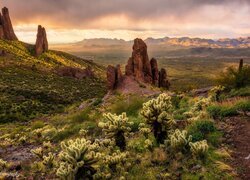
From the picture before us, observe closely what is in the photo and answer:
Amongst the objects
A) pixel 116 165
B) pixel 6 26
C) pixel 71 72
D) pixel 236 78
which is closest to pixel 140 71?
pixel 236 78

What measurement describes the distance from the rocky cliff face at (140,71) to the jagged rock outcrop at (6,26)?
9966 cm

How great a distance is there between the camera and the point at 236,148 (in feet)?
35.9

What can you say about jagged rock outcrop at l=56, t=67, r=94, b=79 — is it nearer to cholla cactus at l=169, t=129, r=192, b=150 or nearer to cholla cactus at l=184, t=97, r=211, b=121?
cholla cactus at l=184, t=97, r=211, b=121

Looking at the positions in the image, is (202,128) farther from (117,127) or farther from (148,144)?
(117,127)

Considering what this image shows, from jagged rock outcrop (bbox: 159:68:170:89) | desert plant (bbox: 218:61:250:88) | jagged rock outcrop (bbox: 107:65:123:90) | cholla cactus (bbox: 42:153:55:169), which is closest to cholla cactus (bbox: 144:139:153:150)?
cholla cactus (bbox: 42:153:55:169)

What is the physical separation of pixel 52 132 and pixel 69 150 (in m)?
15.1

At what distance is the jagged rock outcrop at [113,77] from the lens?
196ft

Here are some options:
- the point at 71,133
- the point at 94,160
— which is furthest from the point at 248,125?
the point at 71,133

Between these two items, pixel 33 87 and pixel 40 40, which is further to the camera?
pixel 40 40

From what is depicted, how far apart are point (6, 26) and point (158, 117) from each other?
15176cm

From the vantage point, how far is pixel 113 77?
5988 centimetres

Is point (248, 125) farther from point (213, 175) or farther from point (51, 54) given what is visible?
point (51, 54)

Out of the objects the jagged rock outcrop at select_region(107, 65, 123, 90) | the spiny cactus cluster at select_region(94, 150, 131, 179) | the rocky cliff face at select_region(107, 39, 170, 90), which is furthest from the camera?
the rocky cliff face at select_region(107, 39, 170, 90)

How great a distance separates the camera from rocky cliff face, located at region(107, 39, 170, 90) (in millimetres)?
60812
